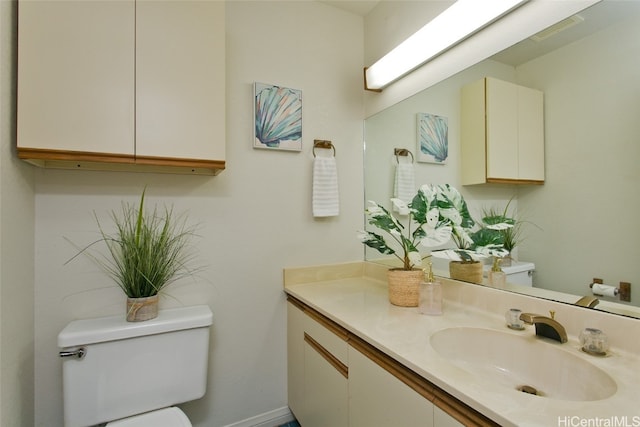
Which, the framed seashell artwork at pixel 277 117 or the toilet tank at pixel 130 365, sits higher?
the framed seashell artwork at pixel 277 117

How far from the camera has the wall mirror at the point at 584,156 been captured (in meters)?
0.82


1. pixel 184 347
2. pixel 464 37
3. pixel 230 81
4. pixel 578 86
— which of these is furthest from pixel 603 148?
pixel 184 347

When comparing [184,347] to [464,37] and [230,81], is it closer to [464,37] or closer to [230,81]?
[230,81]

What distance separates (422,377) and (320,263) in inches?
39.3

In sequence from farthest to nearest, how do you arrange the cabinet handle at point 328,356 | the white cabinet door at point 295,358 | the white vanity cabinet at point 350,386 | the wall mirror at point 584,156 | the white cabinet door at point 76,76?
the white cabinet door at point 295,358
the cabinet handle at point 328,356
the white cabinet door at point 76,76
the wall mirror at point 584,156
the white vanity cabinet at point 350,386

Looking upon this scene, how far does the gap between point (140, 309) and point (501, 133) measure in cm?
160

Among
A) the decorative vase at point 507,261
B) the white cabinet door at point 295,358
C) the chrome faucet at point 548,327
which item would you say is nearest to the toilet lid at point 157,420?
the white cabinet door at point 295,358

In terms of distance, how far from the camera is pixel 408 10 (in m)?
1.46

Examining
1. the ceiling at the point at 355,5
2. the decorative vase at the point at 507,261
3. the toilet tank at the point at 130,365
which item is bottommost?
the toilet tank at the point at 130,365

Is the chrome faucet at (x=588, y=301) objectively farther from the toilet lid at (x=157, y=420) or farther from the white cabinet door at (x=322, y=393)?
the toilet lid at (x=157, y=420)

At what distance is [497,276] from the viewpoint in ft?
3.73

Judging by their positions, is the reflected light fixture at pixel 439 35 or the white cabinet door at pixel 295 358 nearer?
the reflected light fixture at pixel 439 35

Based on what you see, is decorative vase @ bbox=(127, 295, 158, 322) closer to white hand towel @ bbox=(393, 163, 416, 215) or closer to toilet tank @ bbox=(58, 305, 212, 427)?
toilet tank @ bbox=(58, 305, 212, 427)

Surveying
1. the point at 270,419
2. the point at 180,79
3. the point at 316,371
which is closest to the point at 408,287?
the point at 316,371
